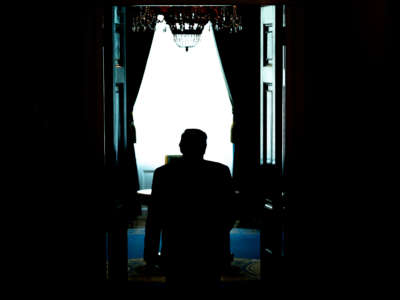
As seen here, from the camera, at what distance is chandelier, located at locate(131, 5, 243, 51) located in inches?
228

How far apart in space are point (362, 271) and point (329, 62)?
46.8 inches

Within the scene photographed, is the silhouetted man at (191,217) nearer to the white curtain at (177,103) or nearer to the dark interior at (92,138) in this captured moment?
the dark interior at (92,138)

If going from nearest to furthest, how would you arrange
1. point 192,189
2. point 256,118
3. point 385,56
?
point 192,189
point 385,56
point 256,118

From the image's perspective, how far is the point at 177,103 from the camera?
7.72m

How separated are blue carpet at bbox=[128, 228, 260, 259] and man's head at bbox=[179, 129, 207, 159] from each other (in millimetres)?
2959

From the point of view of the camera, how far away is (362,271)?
3377 millimetres

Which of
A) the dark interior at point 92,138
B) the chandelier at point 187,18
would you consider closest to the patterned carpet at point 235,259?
the dark interior at point 92,138

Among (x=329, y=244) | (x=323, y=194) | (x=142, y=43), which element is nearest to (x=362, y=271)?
(x=329, y=244)

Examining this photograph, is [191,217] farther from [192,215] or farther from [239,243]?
[239,243]

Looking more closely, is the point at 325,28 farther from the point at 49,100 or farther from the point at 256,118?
the point at 256,118

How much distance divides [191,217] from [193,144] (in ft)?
1.19

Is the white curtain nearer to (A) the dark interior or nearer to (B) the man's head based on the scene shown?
(A) the dark interior

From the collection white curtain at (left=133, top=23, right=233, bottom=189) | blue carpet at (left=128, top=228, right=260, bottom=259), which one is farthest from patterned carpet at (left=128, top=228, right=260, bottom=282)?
white curtain at (left=133, top=23, right=233, bottom=189)

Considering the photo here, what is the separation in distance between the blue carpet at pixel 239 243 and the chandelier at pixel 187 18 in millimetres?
2123
